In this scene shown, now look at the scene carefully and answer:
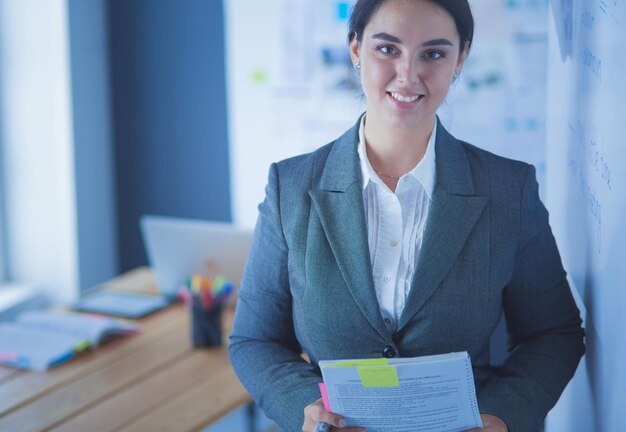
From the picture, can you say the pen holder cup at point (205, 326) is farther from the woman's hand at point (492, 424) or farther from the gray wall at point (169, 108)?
the gray wall at point (169, 108)

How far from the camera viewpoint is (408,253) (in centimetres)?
141

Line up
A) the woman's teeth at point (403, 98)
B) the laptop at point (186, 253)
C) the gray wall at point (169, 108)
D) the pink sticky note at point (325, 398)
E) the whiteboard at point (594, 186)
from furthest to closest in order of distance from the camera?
1. the gray wall at point (169, 108)
2. the laptop at point (186, 253)
3. the woman's teeth at point (403, 98)
4. the pink sticky note at point (325, 398)
5. the whiteboard at point (594, 186)

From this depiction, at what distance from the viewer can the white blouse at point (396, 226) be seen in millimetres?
1399

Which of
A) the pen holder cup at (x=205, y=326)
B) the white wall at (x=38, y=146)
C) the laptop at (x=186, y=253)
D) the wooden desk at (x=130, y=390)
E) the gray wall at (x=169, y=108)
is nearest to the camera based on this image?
the wooden desk at (x=130, y=390)

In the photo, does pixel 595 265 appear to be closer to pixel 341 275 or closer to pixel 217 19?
pixel 341 275

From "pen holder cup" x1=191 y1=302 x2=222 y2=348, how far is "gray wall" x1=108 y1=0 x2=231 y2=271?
1580mm

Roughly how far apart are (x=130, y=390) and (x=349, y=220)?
38.9 inches

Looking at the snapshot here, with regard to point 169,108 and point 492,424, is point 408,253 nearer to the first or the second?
point 492,424

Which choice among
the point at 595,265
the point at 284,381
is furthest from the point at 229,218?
the point at 595,265

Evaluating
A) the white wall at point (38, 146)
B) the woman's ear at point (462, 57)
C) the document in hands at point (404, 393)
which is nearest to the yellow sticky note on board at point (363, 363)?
the document in hands at point (404, 393)

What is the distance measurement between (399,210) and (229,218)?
255cm

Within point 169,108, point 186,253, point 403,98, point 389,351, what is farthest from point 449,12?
point 169,108

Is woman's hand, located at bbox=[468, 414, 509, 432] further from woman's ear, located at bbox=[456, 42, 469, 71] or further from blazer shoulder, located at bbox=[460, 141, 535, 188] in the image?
woman's ear, located at bbox=[456, 42, 469, 71]

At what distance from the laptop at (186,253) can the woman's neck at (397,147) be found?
1.04 m
